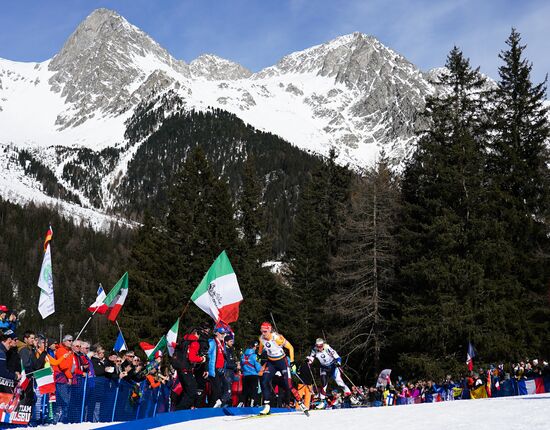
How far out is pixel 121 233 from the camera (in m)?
197

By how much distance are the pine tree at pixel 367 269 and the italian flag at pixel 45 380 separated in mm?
Answer: 21355

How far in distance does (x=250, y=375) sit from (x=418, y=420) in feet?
23.9

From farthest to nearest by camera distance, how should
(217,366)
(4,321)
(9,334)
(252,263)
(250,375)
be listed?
(252,263) → (250,375) → (217,366) → (4,321) → (9,334)

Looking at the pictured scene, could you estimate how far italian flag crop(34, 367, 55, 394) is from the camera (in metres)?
12.6

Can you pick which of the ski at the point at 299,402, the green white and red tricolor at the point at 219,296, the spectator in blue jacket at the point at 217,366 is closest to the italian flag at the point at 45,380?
the spectator in blue jacket at the point at 217,366

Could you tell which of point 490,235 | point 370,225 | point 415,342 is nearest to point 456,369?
point 415,342

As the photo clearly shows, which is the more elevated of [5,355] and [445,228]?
[445,228]

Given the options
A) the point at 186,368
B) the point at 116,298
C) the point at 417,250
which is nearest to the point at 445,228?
the point at 417,250

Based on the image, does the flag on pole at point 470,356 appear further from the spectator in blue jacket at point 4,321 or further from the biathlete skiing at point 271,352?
the spectator in blue jacket at point 4,321

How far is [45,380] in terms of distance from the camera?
12.8 m

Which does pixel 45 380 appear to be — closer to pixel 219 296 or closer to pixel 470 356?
pixel 219 296

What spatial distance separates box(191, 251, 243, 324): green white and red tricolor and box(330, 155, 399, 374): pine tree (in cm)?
1729

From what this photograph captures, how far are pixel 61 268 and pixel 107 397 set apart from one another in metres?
152

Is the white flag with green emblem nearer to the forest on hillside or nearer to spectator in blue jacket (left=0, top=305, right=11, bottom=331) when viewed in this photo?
spectator in blue jacket (left=0, top=305, right=11, bottom=331)
